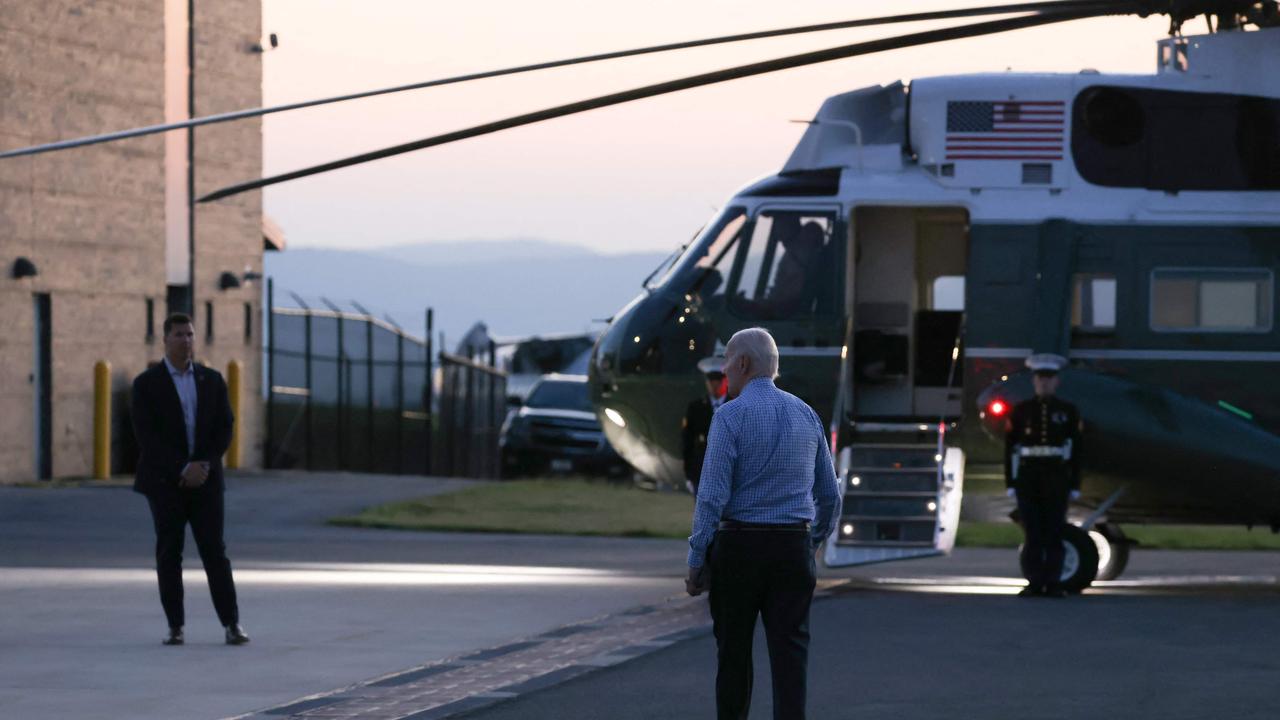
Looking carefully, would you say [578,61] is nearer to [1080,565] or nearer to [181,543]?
[181,543]

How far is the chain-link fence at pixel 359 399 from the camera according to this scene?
34750 millimetres

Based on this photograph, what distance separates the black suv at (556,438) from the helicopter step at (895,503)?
15.9 m

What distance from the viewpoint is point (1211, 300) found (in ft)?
52.7

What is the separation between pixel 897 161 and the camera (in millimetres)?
16391

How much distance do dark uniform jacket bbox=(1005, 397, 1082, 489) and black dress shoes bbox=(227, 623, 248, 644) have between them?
6154mm

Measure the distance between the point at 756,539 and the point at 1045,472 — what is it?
7582mm

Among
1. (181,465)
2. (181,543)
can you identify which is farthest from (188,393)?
(181,543)

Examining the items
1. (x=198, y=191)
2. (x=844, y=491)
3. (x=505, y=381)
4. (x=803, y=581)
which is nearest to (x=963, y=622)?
(x=844, y=491)

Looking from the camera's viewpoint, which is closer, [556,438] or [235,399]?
[235,399]

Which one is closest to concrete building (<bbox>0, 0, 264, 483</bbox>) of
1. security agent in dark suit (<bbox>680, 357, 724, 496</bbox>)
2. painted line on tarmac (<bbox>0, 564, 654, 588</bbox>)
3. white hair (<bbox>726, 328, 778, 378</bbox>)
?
painted line on tarmac (<bbox>0, 564, 654, 588</bbox>)

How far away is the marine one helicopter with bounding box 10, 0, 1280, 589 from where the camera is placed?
1573 centimetres

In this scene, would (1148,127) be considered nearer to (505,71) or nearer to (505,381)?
(505,71)

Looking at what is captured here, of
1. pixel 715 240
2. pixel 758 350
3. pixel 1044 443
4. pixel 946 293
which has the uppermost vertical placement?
pixel 715 240

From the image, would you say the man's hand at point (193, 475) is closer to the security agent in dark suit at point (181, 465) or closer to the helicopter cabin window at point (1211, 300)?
the security agent in dark suit at point (181, 465)
